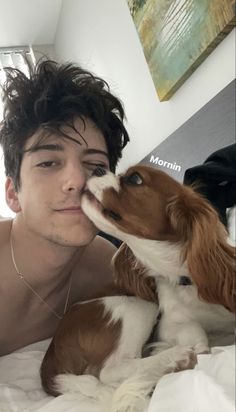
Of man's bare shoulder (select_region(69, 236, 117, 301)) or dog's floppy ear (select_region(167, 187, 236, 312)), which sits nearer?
dog's floppy ear (select_region(167, 187, 236, 312))

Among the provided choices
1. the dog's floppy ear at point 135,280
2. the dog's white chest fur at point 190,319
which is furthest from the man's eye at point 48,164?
the dog's white chest fur at point 190,319

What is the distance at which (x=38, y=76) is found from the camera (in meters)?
A: 1.33

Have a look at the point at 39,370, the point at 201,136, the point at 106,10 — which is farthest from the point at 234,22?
the point at 106,10

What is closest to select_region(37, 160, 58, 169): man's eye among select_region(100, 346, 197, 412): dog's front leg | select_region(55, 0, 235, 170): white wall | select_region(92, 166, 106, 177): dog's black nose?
select_region(92, 166, 106, 177): dog's black nose

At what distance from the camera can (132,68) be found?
7.63ft

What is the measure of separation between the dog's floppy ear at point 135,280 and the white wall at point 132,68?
27.3 inches

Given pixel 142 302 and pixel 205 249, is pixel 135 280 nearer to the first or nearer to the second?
pixel 142 302

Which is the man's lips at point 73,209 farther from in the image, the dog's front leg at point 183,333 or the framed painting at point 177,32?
the framed painting at point 177,32

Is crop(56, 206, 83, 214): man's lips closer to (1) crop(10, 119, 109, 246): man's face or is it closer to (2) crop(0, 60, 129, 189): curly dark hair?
(1) crop(10, 119, 109, 246): man's face

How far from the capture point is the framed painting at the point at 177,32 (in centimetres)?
141

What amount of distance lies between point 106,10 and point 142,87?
632 mm

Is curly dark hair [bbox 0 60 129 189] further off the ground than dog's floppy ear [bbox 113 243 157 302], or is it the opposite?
curly dark hair [bbox 0 60 129 189]

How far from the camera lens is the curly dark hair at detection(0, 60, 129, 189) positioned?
1270 millimetres

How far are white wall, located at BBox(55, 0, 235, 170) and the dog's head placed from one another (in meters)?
0.58
